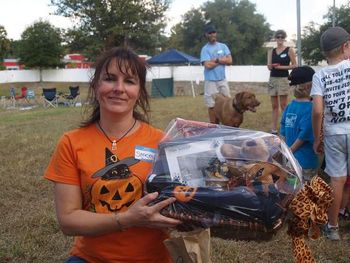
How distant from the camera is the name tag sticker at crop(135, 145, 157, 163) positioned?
208cm

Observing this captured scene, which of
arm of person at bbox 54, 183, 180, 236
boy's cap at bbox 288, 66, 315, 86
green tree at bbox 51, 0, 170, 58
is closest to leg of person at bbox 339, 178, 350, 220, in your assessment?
boy's cap at bbox 288, 66, 315, 86

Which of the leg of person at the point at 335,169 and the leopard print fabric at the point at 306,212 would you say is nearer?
the leopard print fabric at the point at 306,212

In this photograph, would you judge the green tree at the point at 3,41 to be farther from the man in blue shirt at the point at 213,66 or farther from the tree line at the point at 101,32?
the man in blue shirt at the point at 213,66

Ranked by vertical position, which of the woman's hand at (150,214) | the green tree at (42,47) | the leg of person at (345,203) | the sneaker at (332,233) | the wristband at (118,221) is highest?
the green tree at (42,47)

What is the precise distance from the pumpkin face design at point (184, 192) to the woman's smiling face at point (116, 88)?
1.83 ft

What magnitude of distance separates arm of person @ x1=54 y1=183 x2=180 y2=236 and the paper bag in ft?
0.43

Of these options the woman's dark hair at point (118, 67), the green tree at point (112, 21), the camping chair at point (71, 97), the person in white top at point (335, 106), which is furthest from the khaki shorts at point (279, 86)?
the green tree at point (112, 21)

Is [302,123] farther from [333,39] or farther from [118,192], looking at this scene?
[118,192]

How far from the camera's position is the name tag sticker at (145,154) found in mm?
2076

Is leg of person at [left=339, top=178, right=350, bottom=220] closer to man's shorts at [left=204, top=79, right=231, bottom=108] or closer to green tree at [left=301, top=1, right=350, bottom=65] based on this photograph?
man's shorts at [left=204, top=79, right=231, bottom=108]

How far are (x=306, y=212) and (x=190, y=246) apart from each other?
0.47 metres

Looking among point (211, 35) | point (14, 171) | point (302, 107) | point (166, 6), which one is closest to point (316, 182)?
point (302, 107)

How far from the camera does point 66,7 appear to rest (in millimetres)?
46719

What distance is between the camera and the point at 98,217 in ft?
6.43
